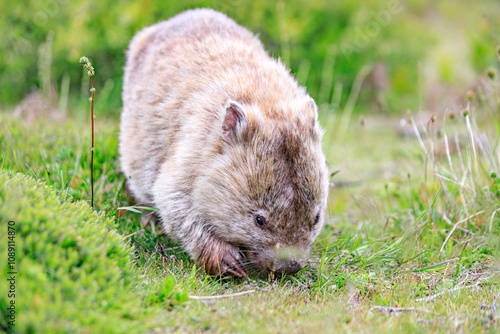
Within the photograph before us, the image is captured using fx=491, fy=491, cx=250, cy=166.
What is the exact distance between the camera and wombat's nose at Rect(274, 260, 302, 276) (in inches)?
142

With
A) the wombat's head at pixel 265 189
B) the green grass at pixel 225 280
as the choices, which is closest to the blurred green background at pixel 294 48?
the green grass at pixel 225 280

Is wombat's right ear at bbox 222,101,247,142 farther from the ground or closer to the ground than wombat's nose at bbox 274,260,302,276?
farther from the ground

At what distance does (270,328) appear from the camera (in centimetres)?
280

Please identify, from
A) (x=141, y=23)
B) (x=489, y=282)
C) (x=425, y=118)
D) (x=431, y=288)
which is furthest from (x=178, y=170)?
(x=425, y=118)

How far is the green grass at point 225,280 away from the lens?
264cm

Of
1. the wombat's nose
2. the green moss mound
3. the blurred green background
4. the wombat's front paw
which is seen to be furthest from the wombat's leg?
the blurred green background

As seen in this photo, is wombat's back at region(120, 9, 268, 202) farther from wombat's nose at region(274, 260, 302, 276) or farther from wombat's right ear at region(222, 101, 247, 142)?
wombat's nose at region(274, 260, 302, 276)

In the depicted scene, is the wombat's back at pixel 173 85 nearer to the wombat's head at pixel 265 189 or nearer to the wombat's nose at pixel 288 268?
the wombat's head at pixel 265 189

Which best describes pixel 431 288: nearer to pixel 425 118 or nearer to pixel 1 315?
pixel 1 315

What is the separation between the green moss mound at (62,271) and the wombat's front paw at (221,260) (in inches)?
30.7

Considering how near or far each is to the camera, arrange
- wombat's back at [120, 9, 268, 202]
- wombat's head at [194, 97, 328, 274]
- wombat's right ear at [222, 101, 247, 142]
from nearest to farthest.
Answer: wombat's head at [194, 97, 328, 274] < wombat's right ear at [222, 101, 247, 142] < wombat's back at [120, 9, 268, 202]

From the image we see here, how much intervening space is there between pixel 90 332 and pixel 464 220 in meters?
3.39

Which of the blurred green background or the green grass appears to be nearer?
the green grass

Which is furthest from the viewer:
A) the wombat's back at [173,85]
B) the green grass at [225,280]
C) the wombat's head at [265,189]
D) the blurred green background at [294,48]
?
the blurred green background at [294,48]
